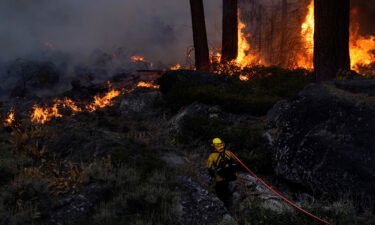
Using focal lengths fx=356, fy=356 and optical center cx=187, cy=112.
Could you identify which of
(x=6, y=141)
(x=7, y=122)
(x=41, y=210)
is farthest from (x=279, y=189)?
(x=7, y=122)

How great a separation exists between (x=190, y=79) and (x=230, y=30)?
4035 millimetres

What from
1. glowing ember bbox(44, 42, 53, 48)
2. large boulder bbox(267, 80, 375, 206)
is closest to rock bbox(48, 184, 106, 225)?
large boulder bbox(267, 80, 375, 206)

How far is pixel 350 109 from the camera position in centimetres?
556

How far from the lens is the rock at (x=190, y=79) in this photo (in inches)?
418

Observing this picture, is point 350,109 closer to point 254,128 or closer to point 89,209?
Answer: point 254,128

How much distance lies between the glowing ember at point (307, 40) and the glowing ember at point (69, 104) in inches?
373

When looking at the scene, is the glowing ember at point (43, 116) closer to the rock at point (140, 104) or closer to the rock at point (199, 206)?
the rock at point (140, 104)

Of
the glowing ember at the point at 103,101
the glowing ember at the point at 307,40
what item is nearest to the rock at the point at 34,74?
the glowing ember at the point at 103,101

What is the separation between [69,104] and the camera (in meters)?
11.9

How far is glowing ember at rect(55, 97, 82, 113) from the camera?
1125cm

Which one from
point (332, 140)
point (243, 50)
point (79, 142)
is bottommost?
point (79, 142)

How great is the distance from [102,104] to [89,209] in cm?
729

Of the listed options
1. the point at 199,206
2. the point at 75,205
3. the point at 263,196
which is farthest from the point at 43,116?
the point at 263,196

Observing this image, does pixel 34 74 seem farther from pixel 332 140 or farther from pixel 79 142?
pixel 332 140
